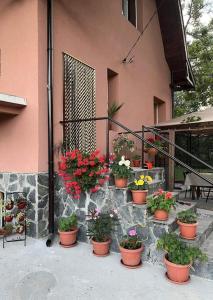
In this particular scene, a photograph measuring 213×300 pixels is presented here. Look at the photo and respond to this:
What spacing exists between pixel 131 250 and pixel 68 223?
120 centimetres

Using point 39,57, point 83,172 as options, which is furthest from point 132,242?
point 39,57

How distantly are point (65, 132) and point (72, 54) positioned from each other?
5.27 ft

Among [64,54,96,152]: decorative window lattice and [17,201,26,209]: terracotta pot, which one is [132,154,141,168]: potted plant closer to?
[64,54,96,152]: decorative window lattice

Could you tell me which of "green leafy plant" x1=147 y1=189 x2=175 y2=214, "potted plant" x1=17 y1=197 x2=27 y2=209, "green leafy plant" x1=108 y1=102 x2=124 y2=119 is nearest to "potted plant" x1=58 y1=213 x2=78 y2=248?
"potted plant" x1=17 y1=197 x2=27 y2=209

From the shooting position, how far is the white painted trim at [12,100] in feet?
12.8

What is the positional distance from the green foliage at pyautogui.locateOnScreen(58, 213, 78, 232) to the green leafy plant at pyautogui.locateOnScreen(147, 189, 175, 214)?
128cm

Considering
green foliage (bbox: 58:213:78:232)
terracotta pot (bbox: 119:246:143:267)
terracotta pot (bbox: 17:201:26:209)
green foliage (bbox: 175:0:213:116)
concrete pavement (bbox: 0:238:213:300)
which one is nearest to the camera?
concrete pavement (bbox: 0:238:213:300)

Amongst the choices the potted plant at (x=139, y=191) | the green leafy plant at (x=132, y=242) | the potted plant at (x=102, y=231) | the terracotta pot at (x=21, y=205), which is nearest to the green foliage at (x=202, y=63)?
the potted plant at (x=139, y=191)

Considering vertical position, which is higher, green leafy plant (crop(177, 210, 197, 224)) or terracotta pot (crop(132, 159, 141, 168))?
terracotta pot (crop(132, 159, 141, 168))

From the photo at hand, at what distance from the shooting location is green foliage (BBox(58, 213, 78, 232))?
4102mm

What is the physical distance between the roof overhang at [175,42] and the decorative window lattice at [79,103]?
459cm

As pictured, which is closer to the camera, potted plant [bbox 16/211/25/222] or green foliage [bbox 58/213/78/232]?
green foliage [bbox 58/213/78/232]

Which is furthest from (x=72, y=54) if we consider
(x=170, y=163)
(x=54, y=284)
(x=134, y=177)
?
(x=54, y=284)

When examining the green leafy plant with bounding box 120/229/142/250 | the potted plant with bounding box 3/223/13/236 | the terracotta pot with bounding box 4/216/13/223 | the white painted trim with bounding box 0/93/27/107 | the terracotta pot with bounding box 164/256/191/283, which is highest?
the white painted trim with bounding box 0/93/27/107
